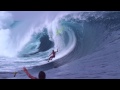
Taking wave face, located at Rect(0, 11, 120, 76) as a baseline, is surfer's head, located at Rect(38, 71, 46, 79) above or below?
below

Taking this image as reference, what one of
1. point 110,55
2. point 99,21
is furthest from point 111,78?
point 99,21

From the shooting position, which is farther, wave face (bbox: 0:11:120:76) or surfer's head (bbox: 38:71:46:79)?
wave face (bbox: 0:11:120:76)

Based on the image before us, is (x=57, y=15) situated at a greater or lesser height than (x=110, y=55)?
greater

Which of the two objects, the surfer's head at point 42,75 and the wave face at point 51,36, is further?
the wave face at point 51,36

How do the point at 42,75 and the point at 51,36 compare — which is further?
the point at 51,36

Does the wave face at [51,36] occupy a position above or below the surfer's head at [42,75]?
above

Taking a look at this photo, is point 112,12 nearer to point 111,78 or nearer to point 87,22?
point 87,22

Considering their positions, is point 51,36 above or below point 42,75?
above
